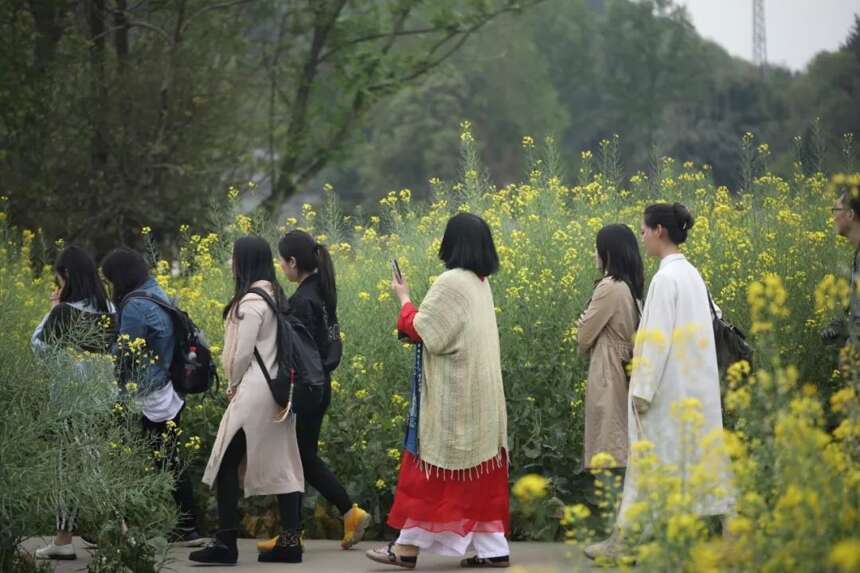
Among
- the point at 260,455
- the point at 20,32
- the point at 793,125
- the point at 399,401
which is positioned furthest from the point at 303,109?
the point at 793,125

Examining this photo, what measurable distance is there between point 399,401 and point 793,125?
40.7 meters

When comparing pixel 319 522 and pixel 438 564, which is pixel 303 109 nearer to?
pixel 319 522

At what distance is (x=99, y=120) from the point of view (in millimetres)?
15945

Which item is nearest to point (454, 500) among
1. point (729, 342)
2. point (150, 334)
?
point (729, 342)

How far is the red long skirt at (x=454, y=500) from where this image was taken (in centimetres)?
755

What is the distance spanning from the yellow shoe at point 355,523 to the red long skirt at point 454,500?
2.56 ft

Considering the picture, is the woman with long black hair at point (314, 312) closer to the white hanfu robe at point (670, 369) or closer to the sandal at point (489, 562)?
the sandal at point (489, 562)

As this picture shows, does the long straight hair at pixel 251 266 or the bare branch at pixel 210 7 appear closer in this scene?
the long straight hair at pixel 251 266

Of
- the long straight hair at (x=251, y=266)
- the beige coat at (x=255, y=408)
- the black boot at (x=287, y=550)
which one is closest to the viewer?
the beige coat at (x=255, y=408)

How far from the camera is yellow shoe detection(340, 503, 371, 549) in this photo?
8.41 meters

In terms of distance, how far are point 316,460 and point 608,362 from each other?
5.82ft

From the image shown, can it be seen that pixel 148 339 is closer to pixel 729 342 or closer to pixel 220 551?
pixel 220 551

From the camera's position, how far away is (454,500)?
7551 mm

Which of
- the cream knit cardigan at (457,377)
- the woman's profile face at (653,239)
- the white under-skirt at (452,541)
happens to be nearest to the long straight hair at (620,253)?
the woman's profile face at (653,239)
